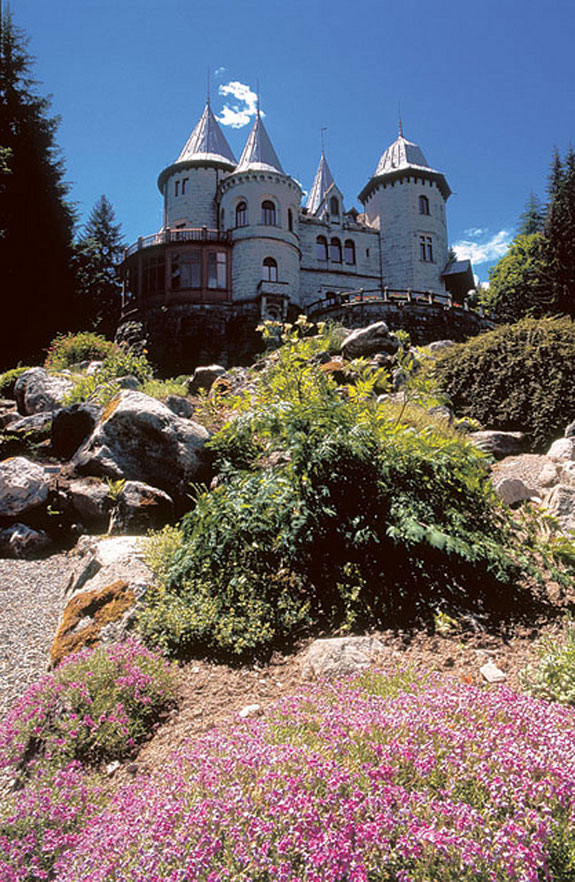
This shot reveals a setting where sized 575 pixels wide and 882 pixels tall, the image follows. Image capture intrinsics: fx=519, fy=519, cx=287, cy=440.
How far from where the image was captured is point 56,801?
220 cm

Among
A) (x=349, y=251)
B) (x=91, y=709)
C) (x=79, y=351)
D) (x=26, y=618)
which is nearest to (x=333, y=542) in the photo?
(x=91, y=709)

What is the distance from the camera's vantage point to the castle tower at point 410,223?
34094mm

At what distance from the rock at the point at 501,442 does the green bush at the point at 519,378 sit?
0.29 m

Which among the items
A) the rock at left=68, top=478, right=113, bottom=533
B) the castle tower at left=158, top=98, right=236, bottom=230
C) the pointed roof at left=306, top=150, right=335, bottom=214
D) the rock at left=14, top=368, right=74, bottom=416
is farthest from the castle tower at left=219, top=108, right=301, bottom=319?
the rock at left=68, top=478, right=113, bottom=533

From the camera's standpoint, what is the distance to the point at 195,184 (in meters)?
32.0

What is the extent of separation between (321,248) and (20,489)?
99.9 ft

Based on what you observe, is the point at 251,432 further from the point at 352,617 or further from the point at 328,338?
the point at 328,338

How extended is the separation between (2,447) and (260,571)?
22.0 feet

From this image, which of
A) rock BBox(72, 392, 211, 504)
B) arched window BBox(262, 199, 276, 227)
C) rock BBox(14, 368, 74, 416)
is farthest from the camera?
arched window BBox(262, 199, 276, 227)

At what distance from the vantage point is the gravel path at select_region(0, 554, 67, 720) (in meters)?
3.92

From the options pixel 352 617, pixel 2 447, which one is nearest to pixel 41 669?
pixel 352 617

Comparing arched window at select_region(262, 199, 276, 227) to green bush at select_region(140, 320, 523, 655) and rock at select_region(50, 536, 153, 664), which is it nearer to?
green bush at select_region(140, 320, 523, 655)

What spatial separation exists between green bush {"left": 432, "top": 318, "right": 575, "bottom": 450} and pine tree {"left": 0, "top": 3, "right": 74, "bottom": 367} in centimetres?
2105

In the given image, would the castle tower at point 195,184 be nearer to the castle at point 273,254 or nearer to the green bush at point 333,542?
the castle at point 273,254
